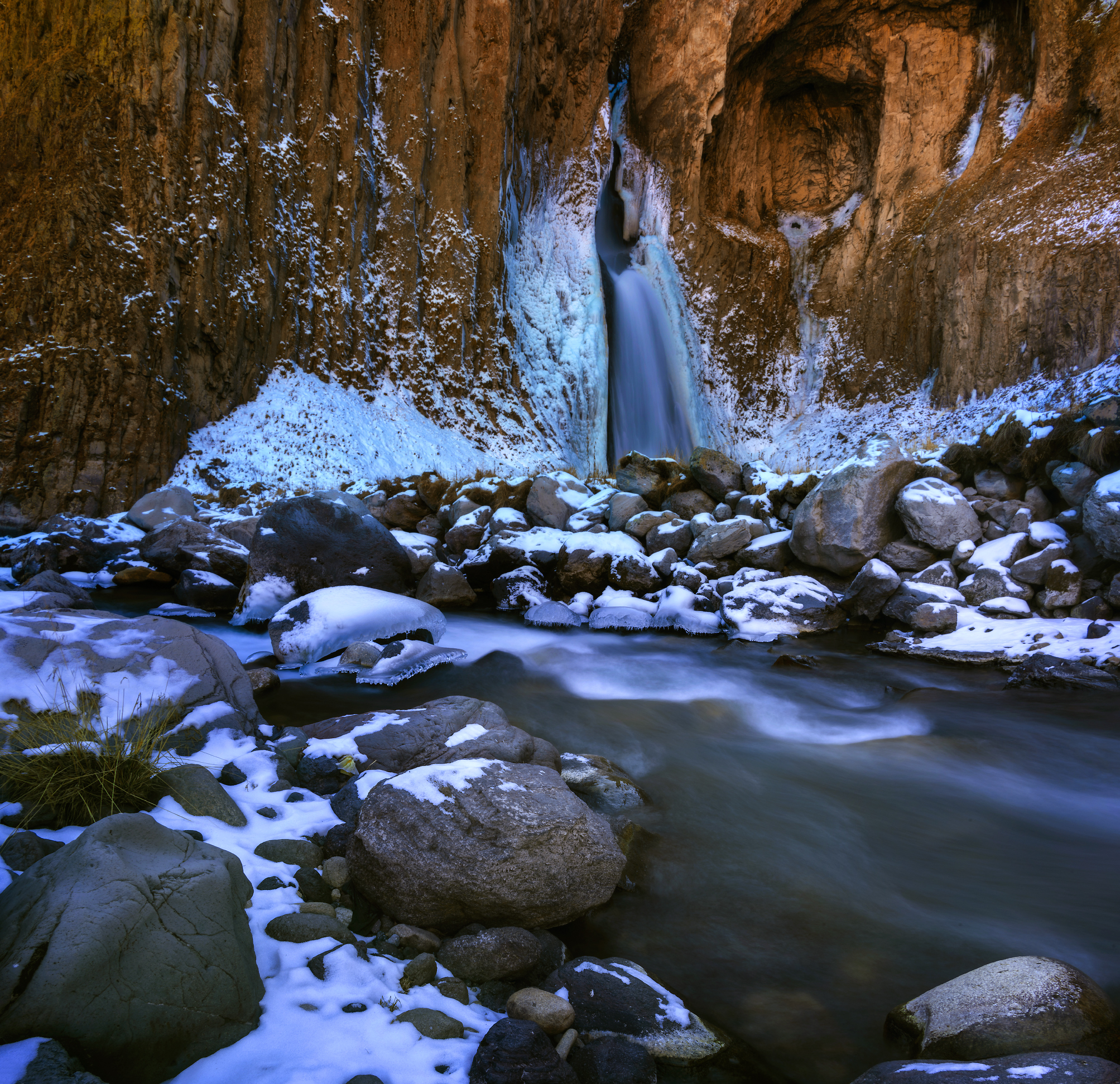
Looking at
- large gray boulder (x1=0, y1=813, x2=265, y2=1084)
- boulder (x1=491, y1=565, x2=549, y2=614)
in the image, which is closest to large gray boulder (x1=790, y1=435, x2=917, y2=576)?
boulder (x1=491, y1=565, x2=549, y2=614)

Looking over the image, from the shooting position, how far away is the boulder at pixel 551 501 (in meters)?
8.75

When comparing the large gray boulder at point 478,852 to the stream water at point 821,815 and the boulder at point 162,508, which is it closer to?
the stream water at point 821,815

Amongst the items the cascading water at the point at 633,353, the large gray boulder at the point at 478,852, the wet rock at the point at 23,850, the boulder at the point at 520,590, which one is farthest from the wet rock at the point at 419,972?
the cascading water at the point at 633,353

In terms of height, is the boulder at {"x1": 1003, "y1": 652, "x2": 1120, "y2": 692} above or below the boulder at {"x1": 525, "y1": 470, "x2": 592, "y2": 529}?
below

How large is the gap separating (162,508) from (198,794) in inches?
347

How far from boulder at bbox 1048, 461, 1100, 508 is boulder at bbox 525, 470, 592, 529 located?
16.7 feet

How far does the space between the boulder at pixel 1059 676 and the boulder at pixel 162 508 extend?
385 inches

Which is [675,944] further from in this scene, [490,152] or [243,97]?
[490,152]

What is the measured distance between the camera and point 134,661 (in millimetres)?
3305

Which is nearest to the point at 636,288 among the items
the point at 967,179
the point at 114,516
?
the point at 967,179

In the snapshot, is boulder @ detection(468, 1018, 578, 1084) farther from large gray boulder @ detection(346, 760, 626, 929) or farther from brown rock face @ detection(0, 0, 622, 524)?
brown rock face @ detection(0, 0, 622, 524)

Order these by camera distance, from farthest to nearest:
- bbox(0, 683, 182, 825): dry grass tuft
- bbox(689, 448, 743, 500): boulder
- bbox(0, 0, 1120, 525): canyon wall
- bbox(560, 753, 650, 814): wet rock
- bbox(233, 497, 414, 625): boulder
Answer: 1. bbox(0, 0, 1120, 525): canyon wall
2. bbox(689, 448, 743, 500): boulder
3. bbox(233, 497, 414, 625): boulder
4. bbox(560, 753, 650, 814): wet rock
5. bbox(0, 683, 182, 825): dry grass tuft

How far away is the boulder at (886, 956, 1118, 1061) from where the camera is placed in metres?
1.83

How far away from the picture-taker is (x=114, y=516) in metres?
10.2
